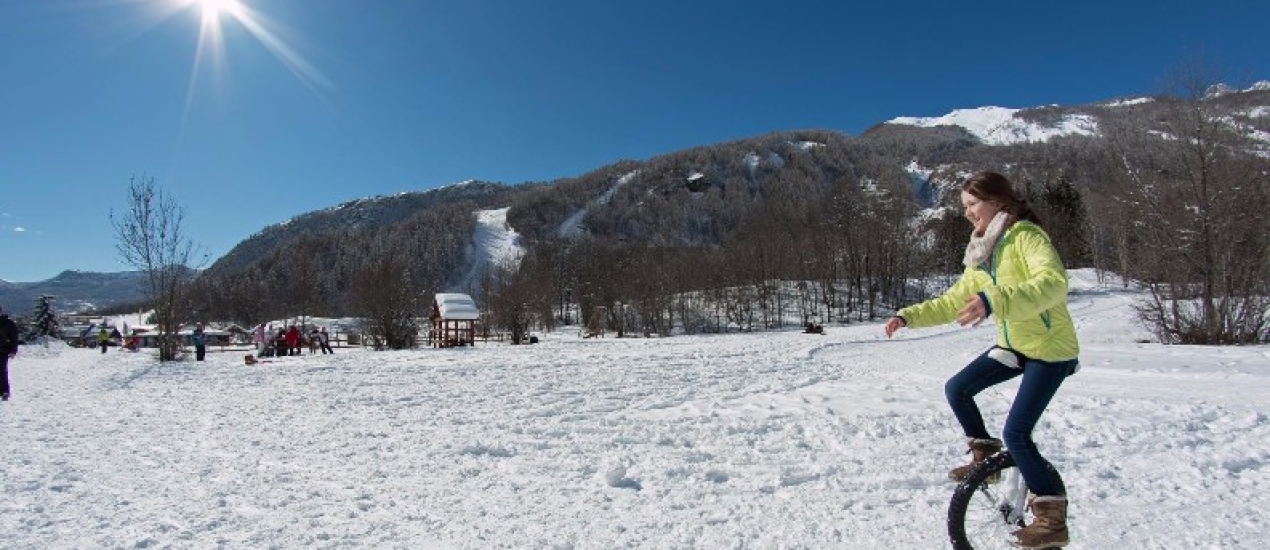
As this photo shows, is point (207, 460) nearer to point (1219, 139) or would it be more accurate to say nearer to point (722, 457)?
point (722, 457)

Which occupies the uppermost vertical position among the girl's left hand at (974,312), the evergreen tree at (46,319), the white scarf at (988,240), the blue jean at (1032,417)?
the evergreen tree at (46,319)

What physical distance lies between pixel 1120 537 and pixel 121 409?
45.7ft

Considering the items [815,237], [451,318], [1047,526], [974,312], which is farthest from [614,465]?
[815,237]

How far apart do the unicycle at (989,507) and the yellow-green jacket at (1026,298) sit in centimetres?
66

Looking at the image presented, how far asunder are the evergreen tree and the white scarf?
84.9m

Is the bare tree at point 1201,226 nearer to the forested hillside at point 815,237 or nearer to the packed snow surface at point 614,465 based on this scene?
the forested hillside at point 815,237

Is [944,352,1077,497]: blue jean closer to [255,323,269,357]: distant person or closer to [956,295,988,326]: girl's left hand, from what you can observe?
[956,295,988,326]: girl's left hand

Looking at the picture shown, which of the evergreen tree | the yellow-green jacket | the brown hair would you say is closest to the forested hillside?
the brown hair

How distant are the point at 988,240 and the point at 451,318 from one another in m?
38.9

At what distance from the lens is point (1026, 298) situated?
2.90m

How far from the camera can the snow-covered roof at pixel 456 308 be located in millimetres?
40312

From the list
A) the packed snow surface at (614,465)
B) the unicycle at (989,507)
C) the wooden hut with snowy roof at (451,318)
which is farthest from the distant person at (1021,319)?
the wooden hut with snowy roof at (451,318)

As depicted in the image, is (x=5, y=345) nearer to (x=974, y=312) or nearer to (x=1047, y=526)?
(x=974, y=312)

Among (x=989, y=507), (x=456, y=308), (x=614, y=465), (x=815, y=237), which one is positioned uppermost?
(x=815, y=237)
